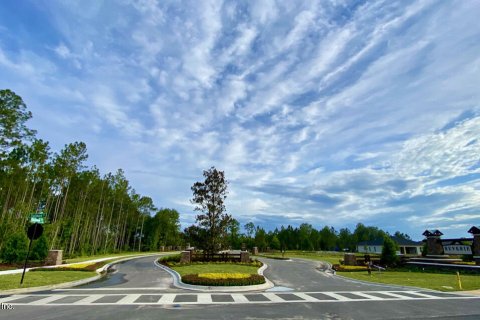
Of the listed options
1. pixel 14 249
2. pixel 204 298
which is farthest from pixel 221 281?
pixel 14 249

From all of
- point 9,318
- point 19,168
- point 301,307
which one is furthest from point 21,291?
point 19,168

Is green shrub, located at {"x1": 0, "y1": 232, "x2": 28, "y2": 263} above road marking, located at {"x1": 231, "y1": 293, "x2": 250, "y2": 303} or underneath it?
above

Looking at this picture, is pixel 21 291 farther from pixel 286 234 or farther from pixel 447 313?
pixel 286 234

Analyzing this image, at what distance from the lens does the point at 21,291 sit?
13.1m

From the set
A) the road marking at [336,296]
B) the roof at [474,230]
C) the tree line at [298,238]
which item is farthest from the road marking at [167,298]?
the tree line at [298,238]

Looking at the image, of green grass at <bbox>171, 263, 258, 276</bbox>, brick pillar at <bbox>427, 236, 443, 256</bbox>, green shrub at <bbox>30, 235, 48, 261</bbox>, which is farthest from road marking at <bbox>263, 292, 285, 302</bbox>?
brick pillar at <bbox>427, 236, 443, 256</bbox>

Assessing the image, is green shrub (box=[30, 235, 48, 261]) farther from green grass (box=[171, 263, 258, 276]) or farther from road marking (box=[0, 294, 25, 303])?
road marking (box=[0, 294, 25, 303])

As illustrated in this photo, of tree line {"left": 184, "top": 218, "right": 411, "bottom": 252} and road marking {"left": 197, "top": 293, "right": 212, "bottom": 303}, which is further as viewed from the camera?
tree line {"left": 184, "top": 218, "right": 411, "bottom": 252}

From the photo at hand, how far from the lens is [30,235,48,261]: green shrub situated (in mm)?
27641

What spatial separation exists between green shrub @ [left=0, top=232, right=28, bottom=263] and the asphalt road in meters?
14.6

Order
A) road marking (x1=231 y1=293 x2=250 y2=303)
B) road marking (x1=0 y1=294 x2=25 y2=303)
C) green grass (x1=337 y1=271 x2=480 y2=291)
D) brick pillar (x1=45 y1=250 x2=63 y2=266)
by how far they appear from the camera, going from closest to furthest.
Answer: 1. road marking (x1=0 y1=294 x2=25 y2=303)
2. road marking (x1=231 y1=293 x2=250 y2=303)
3. green grass (x1=337 y1=271 x2=480 y2=291)
4. brick pillar (x1=45 y1=250 x2=63 y2=266)

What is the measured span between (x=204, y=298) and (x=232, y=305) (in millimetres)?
1986

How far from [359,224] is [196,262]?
11299 centimetres

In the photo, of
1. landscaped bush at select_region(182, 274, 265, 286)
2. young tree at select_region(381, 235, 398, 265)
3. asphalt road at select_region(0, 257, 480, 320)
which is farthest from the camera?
young tree at select_region(381, 235, 398, 265)
